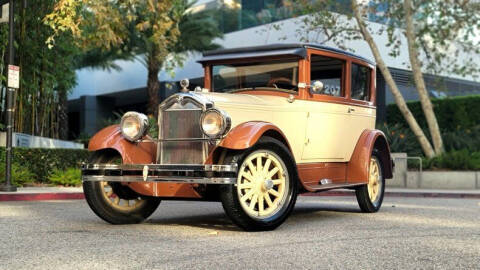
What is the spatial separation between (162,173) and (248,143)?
995mm

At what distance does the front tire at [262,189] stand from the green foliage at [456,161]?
1283 centimetres

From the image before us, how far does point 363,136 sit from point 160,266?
195 inches

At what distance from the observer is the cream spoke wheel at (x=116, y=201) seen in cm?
748

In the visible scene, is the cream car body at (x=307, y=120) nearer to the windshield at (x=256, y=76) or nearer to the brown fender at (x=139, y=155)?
the windshield at (x=256, y=76)

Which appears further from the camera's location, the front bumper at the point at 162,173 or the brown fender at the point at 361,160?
the brown fender at the point at 361,160

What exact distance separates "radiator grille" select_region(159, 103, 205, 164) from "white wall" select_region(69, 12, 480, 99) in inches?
562

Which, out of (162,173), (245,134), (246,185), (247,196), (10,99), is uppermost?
(10,99)

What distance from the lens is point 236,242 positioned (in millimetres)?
6125

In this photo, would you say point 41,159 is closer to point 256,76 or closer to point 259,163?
point 256,76

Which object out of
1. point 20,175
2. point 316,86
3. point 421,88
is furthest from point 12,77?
point 421,88

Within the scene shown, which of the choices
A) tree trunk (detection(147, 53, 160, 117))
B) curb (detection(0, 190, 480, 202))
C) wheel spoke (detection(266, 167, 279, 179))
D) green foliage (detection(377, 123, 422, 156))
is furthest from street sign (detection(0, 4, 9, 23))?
tree trunk (detection(147, 53, 160, 117))

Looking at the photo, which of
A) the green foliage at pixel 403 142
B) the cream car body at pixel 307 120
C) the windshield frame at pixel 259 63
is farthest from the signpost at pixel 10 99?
the green foliage at pixel 403 142

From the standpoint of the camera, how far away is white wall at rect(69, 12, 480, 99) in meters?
26.3

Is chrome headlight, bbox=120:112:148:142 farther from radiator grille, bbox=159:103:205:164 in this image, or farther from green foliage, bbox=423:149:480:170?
green foliage, bbox=423:149:480:170
